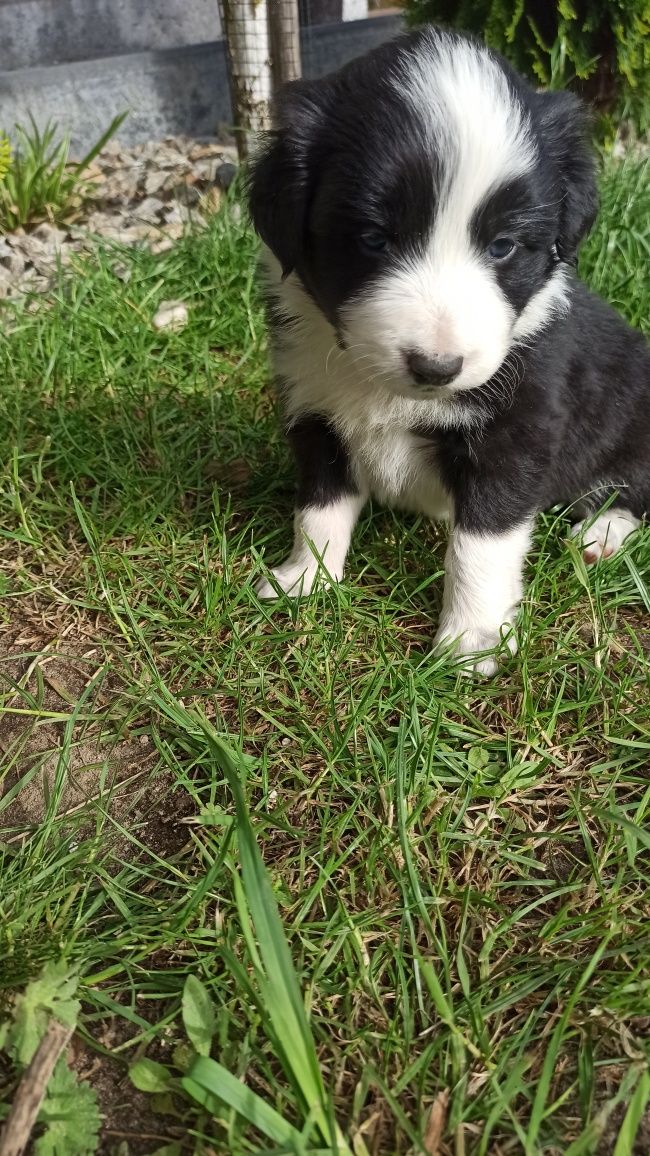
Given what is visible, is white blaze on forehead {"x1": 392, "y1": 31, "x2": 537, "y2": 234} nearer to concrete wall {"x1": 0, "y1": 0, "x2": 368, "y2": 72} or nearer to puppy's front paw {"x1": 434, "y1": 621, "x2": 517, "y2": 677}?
puppy's front paw {"x1": 434, "y1": 621, "x2": 517, "y2": 677}

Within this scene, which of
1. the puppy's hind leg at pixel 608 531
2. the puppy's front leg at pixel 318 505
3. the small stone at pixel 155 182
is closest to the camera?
the puppy's front leg at pixel 318 505

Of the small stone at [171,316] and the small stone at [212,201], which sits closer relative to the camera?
the small stone at [171,316]

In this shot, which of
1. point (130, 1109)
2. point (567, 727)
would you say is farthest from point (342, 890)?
point (567, 727)

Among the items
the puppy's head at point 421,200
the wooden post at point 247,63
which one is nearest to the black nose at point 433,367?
the puppy's head at point 421,200

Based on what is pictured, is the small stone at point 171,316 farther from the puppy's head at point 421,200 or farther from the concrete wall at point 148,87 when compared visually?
the concrete wall at point 148,87

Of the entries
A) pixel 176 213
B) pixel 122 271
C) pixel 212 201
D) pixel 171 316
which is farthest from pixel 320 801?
pixel 176 213

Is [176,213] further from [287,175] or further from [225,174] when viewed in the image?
[287,175]
